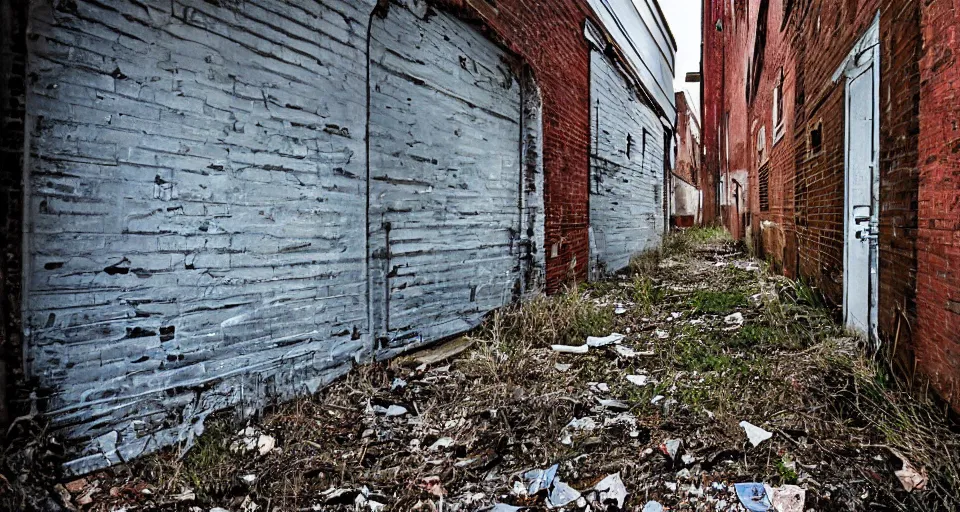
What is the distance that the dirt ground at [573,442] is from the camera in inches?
88.7

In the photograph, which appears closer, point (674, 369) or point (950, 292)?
point (950, 292)

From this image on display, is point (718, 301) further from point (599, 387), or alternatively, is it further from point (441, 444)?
point (441, 444)

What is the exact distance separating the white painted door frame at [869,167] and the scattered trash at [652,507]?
233cm

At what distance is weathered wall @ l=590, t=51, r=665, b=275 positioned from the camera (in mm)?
8117

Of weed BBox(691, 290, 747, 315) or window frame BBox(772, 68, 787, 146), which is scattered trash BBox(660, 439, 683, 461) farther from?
window frame BBox(772, 68, 787, 146)

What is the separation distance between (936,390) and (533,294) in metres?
3.83

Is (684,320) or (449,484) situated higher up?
(684,320)

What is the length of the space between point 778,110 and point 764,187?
92.8 inches

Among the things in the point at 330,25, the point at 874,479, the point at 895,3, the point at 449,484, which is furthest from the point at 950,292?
the point at 330,25

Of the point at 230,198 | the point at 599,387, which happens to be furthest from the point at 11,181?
the point at 599,387

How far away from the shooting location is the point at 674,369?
3879mm

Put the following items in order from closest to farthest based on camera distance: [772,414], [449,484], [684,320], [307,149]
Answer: [449,484] → [772,414] → [307,149] → [684,320]

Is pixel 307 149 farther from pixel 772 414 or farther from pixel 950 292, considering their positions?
pixel 950 292

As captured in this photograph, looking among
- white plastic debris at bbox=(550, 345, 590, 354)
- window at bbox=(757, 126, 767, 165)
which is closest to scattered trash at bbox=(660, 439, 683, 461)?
white plastic debris at bbox=(550, 345, 590, 354)
